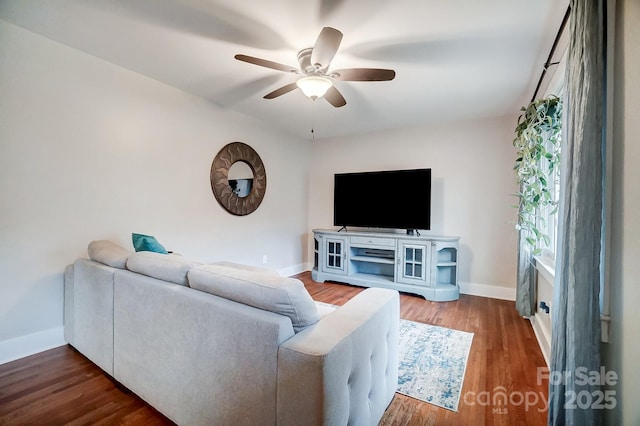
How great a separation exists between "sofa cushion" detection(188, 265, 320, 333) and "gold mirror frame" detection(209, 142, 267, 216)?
2413 millimetres

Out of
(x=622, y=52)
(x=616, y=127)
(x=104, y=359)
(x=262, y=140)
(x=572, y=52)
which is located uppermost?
(x=262, y=140)

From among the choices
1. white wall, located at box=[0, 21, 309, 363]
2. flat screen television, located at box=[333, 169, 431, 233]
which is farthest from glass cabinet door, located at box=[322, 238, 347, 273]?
white wall, located at box=[0, 21, 309, 363]

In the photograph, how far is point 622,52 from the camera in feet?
3.51

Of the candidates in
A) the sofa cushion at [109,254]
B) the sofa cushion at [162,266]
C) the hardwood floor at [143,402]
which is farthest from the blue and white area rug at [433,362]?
the sofa cushion at [109,254]

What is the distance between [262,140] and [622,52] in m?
3.77

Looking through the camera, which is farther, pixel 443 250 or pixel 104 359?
pixel 443 250

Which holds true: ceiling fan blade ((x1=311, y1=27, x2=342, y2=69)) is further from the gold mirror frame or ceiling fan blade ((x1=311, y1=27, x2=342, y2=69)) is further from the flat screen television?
the flat screen television

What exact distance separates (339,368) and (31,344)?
2.67m

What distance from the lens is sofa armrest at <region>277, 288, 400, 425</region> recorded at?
3.18ft

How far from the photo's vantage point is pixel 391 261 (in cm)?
403

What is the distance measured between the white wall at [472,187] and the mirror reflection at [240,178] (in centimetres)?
200

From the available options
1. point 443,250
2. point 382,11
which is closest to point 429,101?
point 382,11

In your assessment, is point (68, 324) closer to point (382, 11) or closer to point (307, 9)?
point (307, 9)

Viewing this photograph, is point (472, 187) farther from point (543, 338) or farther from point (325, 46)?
point (325, 46)
